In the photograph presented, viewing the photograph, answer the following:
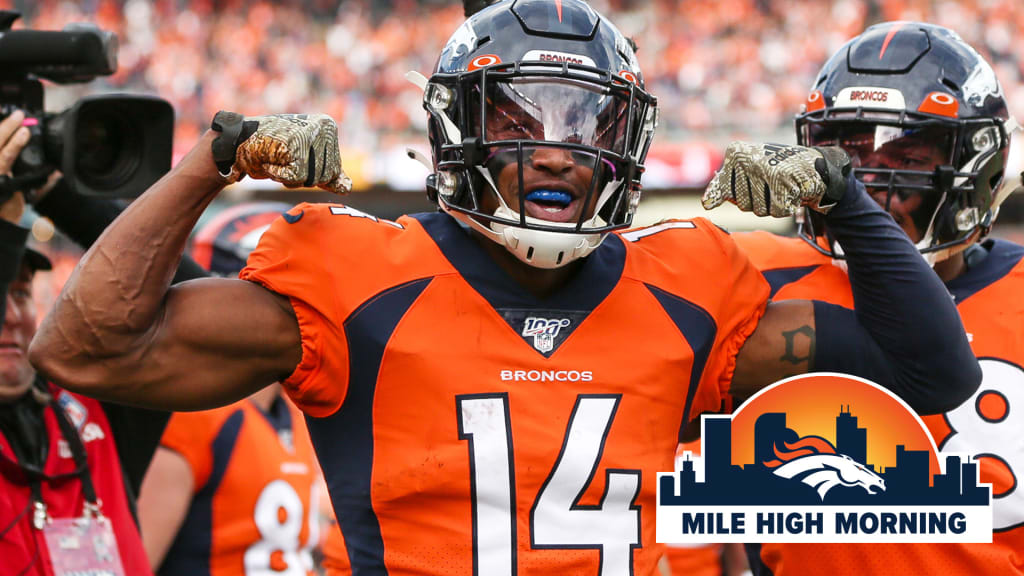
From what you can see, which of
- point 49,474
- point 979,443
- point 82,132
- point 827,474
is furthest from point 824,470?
point 49,474

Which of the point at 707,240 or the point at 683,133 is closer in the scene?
the point at 707,240

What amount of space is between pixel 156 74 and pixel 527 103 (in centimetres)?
1624

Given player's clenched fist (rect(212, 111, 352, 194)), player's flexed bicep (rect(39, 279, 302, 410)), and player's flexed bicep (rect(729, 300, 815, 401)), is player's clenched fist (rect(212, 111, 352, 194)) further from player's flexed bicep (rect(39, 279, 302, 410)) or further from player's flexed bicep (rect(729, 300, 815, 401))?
player's flexed bicep (rect(729, 300, 815, 401))

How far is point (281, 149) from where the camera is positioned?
1.86 meters

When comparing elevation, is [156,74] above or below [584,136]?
above

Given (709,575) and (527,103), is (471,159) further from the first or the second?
(709,575)

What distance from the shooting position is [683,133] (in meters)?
15.3

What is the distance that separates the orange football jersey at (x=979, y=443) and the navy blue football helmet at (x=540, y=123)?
0.66 m

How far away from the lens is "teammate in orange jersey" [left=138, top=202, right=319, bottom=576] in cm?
335

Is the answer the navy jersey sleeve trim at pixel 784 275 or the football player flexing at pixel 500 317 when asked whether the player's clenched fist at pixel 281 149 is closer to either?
the football player flexing at pixel 500 317

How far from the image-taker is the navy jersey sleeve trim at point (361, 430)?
198cm

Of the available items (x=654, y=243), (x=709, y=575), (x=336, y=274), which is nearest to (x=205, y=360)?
(x=336, y=274)

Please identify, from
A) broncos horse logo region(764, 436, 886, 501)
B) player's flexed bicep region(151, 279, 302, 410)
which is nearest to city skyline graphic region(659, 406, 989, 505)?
broncos horse logo region(764, 436, 886, 501)

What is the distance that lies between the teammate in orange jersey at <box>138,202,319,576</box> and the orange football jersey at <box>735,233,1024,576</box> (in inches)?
61.9
